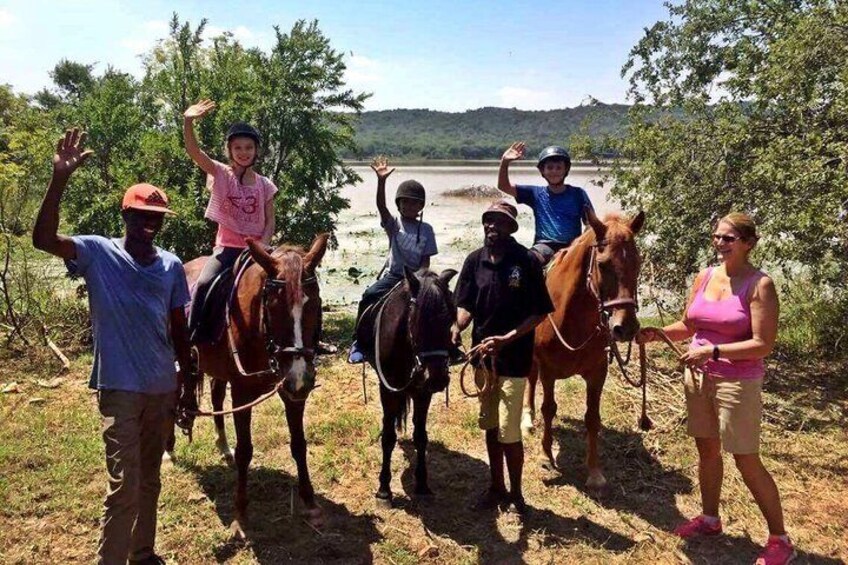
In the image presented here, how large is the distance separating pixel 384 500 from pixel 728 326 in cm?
317

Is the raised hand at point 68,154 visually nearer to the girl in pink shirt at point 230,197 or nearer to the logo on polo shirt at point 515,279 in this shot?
the girl in pink shirt at point 230,197

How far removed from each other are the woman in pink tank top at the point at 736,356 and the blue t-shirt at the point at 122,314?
3609 mm

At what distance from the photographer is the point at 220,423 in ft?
19.2

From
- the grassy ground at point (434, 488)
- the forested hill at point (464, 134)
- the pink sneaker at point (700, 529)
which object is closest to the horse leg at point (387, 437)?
the grassy ground at point (434, 488)

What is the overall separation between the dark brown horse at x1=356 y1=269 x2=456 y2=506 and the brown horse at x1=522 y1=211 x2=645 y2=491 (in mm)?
1241

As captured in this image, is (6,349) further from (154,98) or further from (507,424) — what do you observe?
(507,424)

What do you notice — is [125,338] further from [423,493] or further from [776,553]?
[776,553]

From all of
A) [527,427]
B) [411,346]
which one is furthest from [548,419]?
[411,346]

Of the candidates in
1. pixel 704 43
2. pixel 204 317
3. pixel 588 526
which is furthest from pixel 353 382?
pixel 704 43

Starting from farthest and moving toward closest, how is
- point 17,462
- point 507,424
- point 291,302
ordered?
point 17,462 < point 507,424 < point 291,302

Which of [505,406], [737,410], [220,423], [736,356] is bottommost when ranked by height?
[220,423]

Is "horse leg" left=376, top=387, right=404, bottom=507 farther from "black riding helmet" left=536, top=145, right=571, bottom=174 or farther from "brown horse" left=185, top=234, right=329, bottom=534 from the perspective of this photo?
"black riding helmet" left=536, top=145, right=571, bottom=174

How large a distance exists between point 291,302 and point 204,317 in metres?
1.31

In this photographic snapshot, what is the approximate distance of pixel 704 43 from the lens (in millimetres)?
10008
